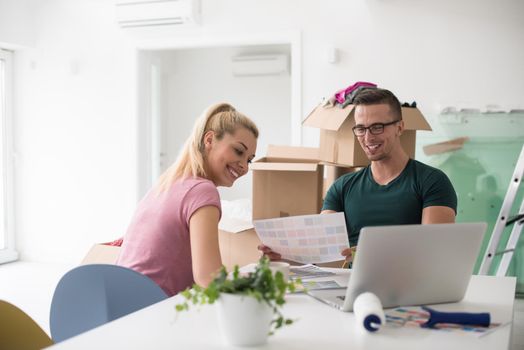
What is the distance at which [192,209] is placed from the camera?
1.58m

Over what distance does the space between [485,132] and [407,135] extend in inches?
59.3

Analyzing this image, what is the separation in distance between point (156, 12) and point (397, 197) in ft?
10.8

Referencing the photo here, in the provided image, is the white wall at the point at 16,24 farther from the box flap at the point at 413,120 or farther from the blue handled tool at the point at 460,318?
the blue handled tool at the point at 460,318

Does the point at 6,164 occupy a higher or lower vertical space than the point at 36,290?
higher

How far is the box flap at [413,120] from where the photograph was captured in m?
2.96

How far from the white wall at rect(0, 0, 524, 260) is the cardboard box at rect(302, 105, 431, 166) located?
4.77 ft

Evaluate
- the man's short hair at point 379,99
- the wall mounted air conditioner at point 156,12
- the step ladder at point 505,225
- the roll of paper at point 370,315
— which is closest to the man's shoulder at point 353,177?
the man's short hair at point 379,99

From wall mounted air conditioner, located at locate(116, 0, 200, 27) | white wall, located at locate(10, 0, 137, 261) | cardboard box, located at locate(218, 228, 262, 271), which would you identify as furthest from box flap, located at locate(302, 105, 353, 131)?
white wall, located at locate(10, 0, 137, 261)

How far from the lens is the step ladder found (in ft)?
12.1

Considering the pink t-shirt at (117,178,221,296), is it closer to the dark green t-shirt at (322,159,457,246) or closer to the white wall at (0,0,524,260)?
the dark green t-shirt at (322,159,457,246)

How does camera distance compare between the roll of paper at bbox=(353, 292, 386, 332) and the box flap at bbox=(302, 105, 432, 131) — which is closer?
the roll of paper at bbox=(353, 292, 386, 332)

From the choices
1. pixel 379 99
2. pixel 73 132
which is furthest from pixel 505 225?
pixel 73 132

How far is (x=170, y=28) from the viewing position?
5.02 metres

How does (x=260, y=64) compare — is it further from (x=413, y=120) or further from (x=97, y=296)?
(x=97, y=296)
